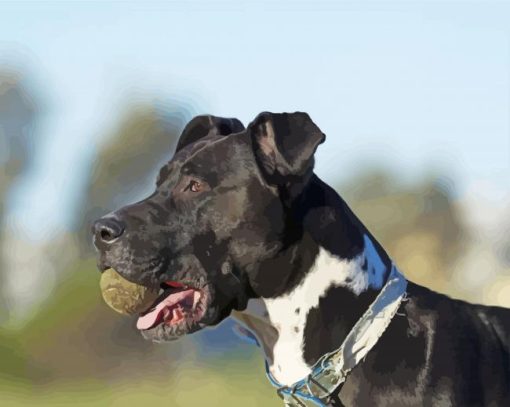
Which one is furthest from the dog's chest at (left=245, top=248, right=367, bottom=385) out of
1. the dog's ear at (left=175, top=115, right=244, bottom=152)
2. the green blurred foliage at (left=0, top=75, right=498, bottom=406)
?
the green blurred foliage at (left=0, top=75, right=498, bottom=406)

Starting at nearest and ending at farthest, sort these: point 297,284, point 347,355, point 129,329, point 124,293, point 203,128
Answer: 1. point 347,355
2. point 297,284
3. point 124,293
4. point 203,128
5. point 129,329

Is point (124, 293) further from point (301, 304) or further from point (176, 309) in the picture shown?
point (301, 304)

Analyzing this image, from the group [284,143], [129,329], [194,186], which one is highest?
[284,143]

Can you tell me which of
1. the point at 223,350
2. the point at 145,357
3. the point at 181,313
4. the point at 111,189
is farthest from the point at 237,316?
the point at 111,189

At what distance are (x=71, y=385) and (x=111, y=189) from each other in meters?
3.82

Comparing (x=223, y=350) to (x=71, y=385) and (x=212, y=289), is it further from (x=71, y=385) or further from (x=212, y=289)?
(x=212, y=289)

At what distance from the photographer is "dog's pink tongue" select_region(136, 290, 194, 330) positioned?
470 centimetres

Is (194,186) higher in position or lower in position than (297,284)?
higher

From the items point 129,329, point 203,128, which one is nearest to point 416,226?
point 129,329

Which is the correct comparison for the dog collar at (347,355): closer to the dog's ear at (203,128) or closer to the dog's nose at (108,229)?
the dog's nose at (108,229)

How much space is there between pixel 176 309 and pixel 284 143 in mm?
841

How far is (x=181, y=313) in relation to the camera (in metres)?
4.69

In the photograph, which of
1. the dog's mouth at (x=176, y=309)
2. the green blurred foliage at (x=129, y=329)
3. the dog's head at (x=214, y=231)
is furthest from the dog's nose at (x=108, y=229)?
the green blurred foliage at (x=129, y=329)

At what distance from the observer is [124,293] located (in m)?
4.71
